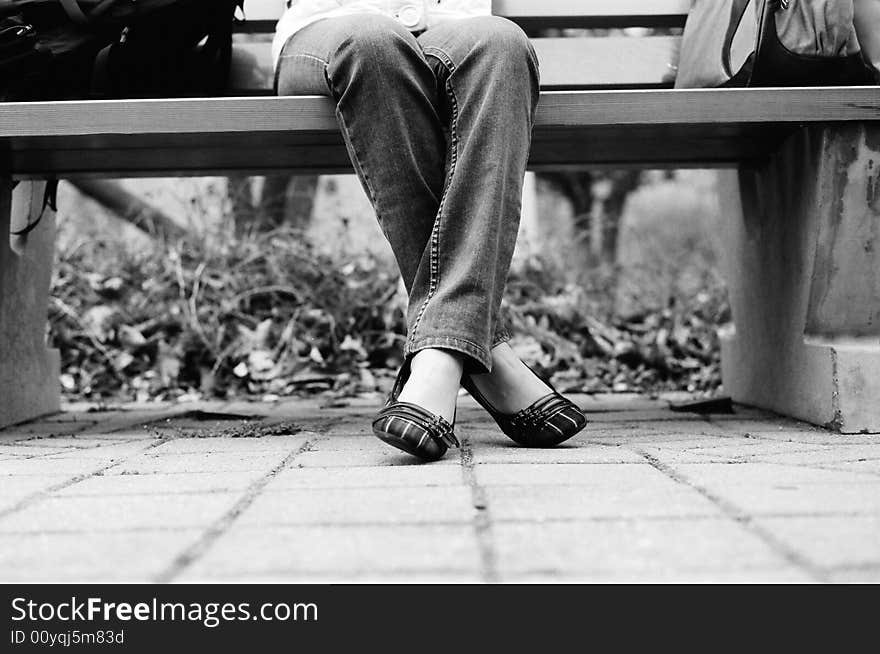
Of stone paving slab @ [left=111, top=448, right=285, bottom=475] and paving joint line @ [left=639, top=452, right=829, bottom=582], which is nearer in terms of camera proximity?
paving joint line @ [left=639, top=452, right=829, bottom=582]

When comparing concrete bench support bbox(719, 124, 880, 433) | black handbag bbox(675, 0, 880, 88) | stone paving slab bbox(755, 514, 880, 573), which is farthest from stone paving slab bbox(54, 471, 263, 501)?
black handbag bbox(675, 0, 880, 88)

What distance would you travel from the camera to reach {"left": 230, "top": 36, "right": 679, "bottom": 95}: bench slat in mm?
2598

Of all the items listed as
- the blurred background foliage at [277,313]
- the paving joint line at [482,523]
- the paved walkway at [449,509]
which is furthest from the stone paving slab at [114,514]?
the blurred background foliage at [277,313]

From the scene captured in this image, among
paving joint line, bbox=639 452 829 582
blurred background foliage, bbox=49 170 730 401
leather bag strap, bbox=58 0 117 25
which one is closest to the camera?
paving joint line, bbox=639 452 829 582

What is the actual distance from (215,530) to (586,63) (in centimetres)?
199

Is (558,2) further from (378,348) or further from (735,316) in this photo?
(378,348)

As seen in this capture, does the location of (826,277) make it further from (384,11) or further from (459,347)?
(384,11)

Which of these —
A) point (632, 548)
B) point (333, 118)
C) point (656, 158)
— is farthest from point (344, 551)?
point (656, 158)

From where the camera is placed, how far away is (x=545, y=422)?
181cm

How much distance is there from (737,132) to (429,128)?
86 cm

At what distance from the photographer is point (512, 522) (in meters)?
1.14

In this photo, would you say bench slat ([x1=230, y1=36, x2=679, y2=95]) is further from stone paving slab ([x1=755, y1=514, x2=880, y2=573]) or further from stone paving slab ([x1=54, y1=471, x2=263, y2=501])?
stone paving slab ([x1=755, y1=514, x2=880, y2=573])

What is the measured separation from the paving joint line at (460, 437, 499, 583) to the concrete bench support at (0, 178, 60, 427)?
1.44 m
